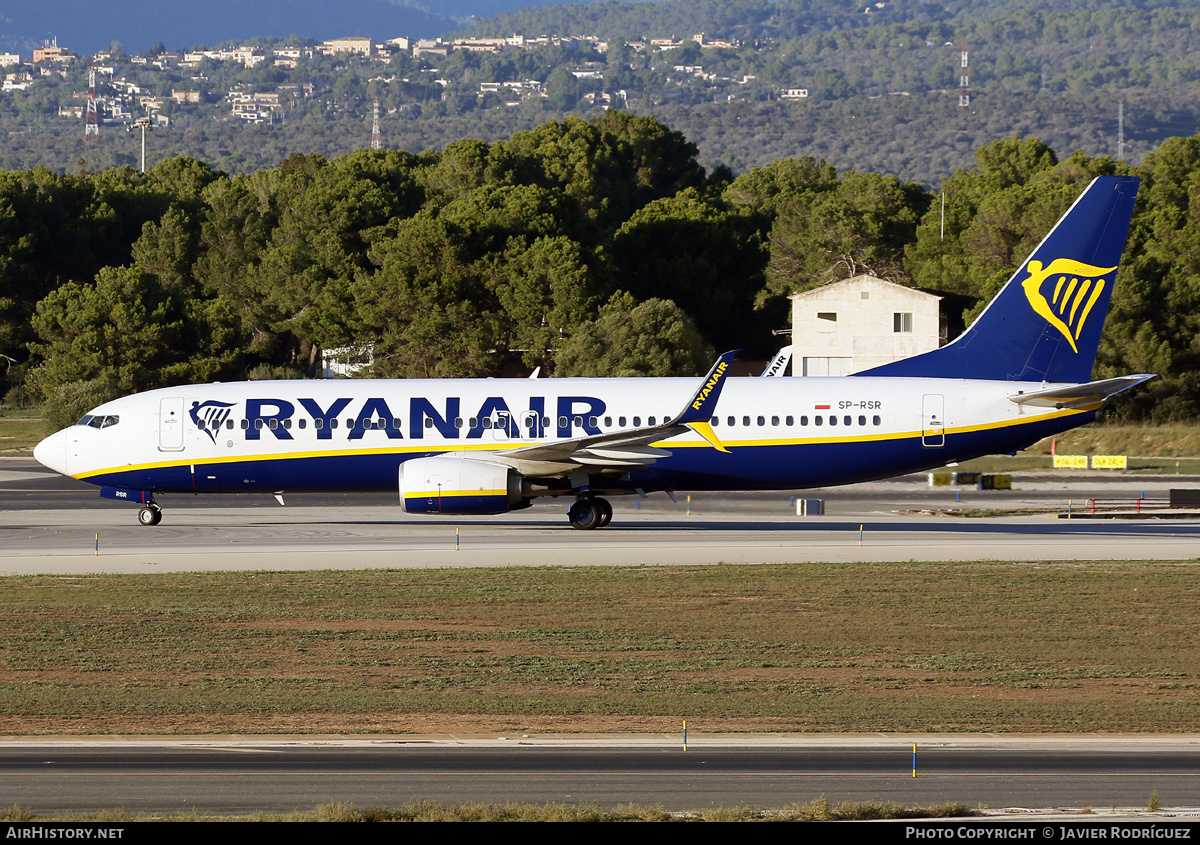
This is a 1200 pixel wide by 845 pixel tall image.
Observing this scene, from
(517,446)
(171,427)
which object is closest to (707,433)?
(517,446)

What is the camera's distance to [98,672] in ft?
67.2

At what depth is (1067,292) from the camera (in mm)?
35469

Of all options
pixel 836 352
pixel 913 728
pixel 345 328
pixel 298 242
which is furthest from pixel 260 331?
pixel 913 728

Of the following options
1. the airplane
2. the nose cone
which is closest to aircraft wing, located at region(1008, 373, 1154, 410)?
the airplane

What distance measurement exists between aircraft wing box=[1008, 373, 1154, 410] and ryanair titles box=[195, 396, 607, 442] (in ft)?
36.4

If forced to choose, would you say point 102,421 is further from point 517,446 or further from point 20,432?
point 20,432

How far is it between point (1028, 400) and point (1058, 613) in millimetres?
10774

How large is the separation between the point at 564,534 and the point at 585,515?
45.4 inches

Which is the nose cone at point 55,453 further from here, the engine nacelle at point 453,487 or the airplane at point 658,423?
the engine nacelle at point 453,487

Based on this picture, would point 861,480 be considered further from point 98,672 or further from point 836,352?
point 836,352

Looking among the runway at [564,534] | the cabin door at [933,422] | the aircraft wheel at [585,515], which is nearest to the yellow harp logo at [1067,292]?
the cabin door at [933,422]

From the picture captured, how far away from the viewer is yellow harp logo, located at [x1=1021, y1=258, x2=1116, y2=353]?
3534 cm

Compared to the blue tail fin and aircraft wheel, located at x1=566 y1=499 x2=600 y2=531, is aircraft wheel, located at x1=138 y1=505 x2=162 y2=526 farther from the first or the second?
the blue tail fin

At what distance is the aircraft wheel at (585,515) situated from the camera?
37.3 m
